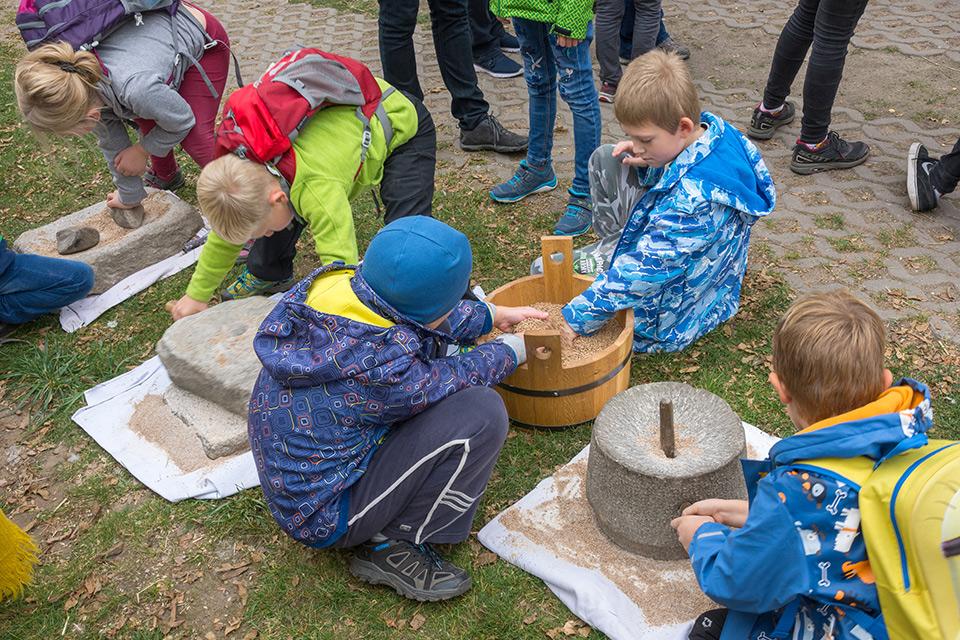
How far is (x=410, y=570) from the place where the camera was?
255 cm

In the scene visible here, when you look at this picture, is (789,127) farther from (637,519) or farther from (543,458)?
(637,519)

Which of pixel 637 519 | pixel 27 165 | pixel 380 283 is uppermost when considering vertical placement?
pixel 380 283

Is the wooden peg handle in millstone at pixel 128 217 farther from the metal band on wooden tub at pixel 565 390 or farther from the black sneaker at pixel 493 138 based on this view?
the metal band on wooden tub at pixel 565 390

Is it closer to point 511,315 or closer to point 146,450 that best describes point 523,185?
point 511,315

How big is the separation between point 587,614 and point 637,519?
314mm

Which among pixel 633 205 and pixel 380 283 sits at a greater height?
pixel 380 283

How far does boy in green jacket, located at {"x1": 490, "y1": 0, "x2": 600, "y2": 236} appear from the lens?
12.4ft

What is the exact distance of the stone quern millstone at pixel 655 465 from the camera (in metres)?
2.37

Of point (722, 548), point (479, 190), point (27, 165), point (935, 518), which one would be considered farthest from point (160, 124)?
point (935, 518)

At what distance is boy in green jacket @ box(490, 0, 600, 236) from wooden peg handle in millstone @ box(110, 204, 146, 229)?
194 centimetres

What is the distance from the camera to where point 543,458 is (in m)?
3.00

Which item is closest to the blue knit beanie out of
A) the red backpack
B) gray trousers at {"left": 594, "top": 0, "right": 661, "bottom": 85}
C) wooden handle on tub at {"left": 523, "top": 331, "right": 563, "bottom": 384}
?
wooden handle on tub at {"left": 523, "top": 331, "right": 563, "bottom": 384}

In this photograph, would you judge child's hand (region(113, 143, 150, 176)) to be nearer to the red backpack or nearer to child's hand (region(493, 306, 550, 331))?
the red backpack

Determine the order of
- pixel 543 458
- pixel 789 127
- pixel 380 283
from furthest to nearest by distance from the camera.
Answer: pixel 789 127 → pixel 543 458 → pixel 380 283
